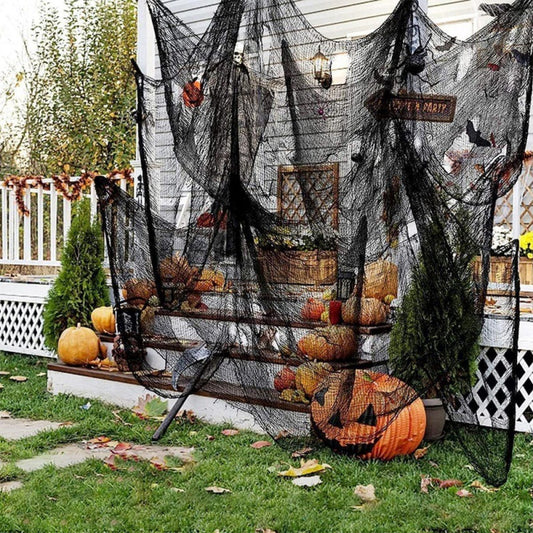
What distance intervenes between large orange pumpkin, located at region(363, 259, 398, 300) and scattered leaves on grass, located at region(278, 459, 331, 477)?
0.95m

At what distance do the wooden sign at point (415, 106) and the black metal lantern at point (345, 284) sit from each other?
2.29 ft

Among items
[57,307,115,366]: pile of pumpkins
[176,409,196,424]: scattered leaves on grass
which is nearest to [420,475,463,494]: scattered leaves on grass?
[176,409,196,424]: scattered leaves on grass

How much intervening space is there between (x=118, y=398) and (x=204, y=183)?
7.99 feet

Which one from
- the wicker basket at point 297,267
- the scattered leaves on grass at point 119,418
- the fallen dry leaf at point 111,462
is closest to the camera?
the wicker basket at point 297,267

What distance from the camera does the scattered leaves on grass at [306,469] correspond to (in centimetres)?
390

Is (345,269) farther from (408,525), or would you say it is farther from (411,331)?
(408,525)

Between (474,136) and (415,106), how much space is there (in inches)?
11.0

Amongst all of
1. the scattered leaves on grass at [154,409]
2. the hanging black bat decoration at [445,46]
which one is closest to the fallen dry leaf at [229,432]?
the scattered leaves on grass at [154,409]

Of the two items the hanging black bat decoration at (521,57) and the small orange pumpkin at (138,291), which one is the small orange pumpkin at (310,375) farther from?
the hanging black bat decoration at (521,57)

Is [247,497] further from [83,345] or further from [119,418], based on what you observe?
[83,345]

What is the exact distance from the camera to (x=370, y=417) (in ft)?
11.9

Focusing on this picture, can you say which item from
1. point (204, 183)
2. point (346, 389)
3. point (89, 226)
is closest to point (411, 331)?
point (346, 389)

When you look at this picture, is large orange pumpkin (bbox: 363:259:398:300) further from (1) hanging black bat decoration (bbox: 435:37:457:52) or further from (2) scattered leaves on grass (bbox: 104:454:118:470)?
(2) scattered leaves on grass (bbox: 104:454:118:470)

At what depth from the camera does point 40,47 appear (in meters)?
16.6
